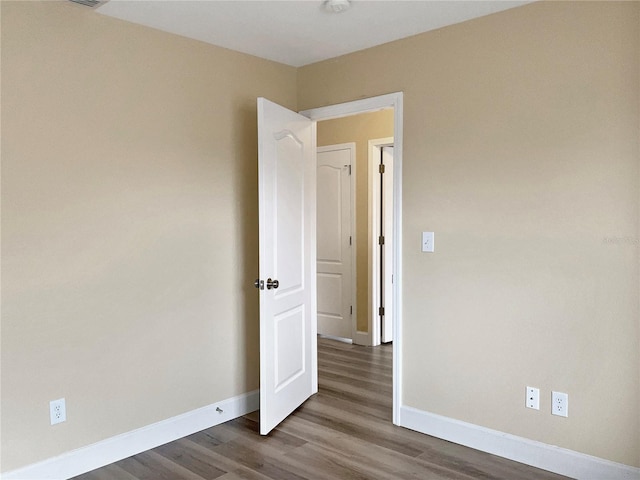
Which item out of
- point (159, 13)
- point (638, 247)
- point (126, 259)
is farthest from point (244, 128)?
point (638, 247)

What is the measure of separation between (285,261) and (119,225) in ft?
3.51

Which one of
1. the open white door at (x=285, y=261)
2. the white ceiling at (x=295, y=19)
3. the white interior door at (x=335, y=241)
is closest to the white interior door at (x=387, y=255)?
the white interior door at (x=335, y=241)

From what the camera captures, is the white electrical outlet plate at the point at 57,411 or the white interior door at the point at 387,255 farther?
the white interior door at the point at 387,255

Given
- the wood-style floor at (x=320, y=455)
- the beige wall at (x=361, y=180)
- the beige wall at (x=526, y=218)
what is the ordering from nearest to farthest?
the beige wall at (x=526, y=218), the wood-style floor at (x=320, y=455), the beige wall at (x=361, y=180)

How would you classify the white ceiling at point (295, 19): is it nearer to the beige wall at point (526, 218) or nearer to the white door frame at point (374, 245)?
the beige wall at point (526, 218)

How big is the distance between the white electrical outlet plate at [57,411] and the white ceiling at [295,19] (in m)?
2.03

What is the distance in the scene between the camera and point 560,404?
2.77m

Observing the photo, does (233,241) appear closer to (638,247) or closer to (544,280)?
(544,280)

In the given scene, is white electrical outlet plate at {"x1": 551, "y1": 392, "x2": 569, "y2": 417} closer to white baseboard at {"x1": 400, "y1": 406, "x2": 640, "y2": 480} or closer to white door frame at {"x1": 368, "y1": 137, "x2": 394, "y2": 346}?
white baseboard at {"x1": 400, "y1": 406, "x2": 640, "y2": 480}

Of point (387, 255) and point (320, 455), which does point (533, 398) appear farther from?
point (387, 255)

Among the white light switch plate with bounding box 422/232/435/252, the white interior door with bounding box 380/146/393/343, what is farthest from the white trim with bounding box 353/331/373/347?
the white light switch plate with bounding box 422/232/435/252

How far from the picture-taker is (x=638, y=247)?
8.23 feet

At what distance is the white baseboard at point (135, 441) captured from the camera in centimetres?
268

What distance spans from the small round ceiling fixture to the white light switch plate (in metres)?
1.36
